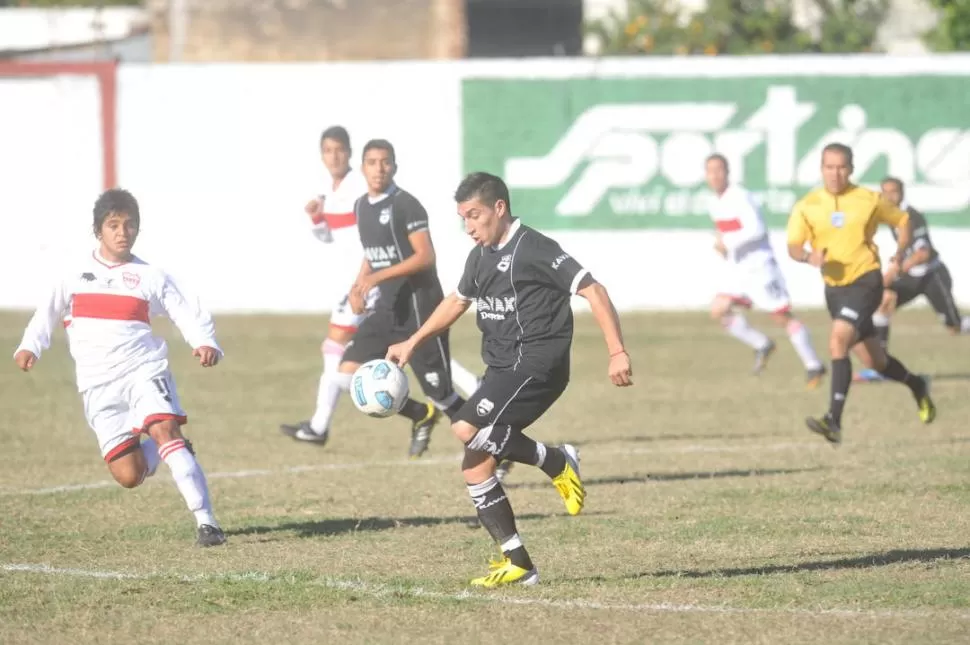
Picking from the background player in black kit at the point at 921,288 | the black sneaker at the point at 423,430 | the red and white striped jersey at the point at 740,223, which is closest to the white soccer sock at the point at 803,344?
the background player in black kit at the point at 921,288

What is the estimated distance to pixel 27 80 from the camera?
88.3ft

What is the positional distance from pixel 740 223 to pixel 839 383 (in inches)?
239

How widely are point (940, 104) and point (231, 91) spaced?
10.8 m

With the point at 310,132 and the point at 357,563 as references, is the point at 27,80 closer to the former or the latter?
the point at 310,132

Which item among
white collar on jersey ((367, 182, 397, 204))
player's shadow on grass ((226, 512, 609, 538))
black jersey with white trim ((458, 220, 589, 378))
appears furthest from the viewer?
white collar on jersey ((367, 182, 397, 204))

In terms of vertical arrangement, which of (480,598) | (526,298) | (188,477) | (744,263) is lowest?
(480,598)

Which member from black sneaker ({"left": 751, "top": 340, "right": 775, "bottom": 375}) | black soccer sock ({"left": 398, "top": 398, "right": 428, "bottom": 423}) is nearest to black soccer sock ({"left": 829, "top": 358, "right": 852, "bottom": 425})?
black soccer sock ({"left": 398, "top": 398, "right": 428, "bottom": 423})

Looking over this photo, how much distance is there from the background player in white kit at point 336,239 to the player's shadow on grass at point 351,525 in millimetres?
2584

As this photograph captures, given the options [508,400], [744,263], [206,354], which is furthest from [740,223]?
[508,400]

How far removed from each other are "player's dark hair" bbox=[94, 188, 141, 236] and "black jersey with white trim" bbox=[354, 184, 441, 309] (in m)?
3.00

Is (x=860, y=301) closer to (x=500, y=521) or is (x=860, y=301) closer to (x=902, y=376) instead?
(x=902, y=376)

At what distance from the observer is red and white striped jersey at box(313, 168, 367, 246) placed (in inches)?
543

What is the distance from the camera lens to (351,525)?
10344mm

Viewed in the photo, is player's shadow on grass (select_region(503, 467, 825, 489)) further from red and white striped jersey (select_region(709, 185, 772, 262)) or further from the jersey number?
red and white striped jersey (select_region(709, 185, 772, 262))
